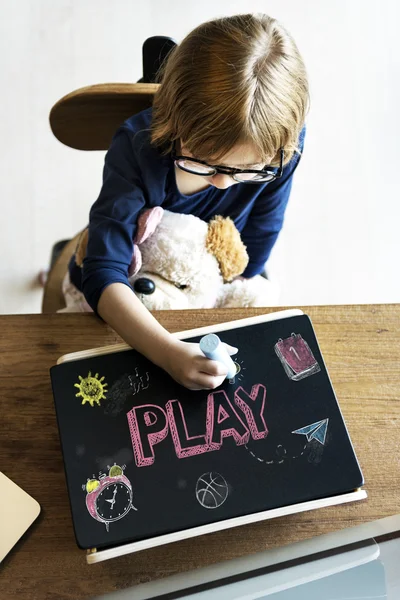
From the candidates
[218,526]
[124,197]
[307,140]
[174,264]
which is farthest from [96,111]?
[307,140]

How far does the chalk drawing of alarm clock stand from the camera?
69cm

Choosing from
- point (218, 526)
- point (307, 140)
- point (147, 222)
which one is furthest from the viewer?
point (307, 140)

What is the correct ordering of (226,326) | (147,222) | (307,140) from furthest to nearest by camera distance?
1. (307,140)
2. (147,222)
3. (226,326)

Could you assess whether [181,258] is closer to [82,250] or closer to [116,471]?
[82,250]

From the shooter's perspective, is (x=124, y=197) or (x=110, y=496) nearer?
(x=110, y=496)

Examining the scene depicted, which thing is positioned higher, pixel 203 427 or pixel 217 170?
pixel 217 170

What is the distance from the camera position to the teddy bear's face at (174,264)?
0.95 m

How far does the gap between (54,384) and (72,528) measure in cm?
17

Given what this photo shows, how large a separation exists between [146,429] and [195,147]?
369 millimetres

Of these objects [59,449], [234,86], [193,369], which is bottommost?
[59,449]

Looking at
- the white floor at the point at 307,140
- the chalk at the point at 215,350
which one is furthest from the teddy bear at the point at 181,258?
the white floor at the point at 307,140

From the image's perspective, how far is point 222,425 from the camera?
740 mm

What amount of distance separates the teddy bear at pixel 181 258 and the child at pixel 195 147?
0.10 ft

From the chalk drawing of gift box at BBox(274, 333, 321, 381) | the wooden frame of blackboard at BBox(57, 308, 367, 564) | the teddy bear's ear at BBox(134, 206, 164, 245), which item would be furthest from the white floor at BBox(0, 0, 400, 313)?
the wooden frame of blackboard at BBox(57, 308, 367, 564)
